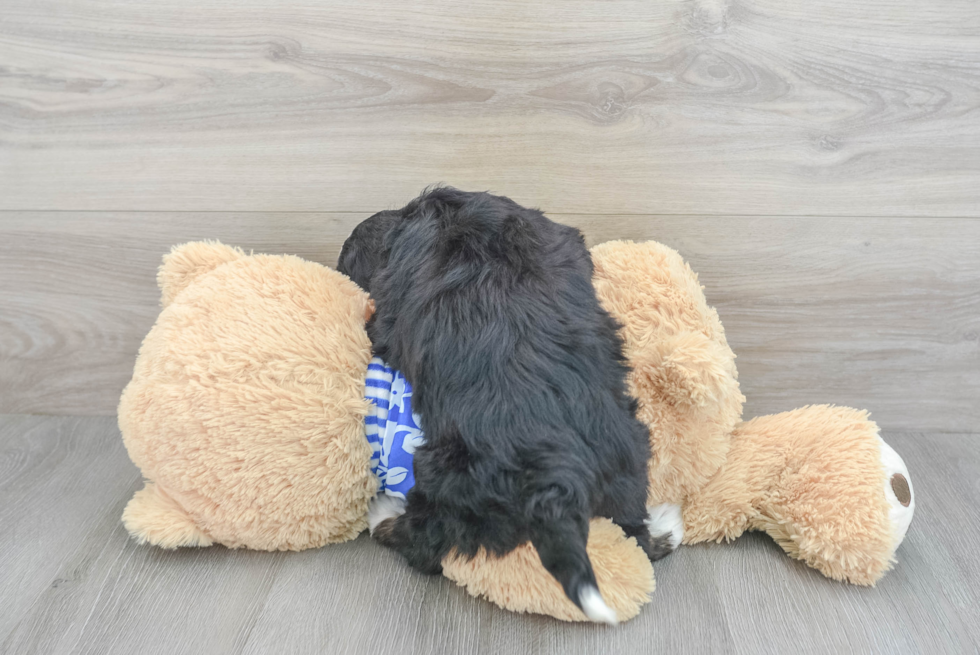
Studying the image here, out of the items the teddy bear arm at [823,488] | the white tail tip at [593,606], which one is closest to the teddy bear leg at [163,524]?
the white tail tip at [593,606]

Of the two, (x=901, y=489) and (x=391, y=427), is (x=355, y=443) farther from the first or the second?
(x=901, y=489)

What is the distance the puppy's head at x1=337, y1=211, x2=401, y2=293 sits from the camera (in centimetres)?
78

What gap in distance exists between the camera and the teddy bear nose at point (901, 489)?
0.76 metres

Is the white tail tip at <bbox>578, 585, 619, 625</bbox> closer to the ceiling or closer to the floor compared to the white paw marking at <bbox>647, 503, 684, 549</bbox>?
closer to the ceiling

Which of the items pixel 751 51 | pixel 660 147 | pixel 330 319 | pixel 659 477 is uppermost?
pixel 751 51

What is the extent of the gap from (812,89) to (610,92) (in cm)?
28

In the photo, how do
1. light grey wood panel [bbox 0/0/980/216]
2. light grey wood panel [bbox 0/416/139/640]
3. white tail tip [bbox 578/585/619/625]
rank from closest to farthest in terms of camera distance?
1. white tail tip [bbox 578/585/619/625]
2. light grey wood panel [bbox 0/416/139/640]
3. light grey wood panel [bbox 0/0/980/216]

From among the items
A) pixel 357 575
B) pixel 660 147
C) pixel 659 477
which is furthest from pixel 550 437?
pixel 660 147

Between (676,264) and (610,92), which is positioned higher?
(610,92)

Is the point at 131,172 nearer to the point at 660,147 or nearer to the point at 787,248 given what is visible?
the point at 660,147

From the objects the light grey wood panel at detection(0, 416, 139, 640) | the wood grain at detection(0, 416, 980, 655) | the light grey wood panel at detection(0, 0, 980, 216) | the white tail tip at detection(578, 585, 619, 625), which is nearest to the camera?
the white tail tip at detection(578, 585, 619, 625)

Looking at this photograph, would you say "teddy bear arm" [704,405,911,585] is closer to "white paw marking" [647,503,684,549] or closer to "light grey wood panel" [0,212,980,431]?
"white paw marking" [647,503,684,549]

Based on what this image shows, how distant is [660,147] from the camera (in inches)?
36.9

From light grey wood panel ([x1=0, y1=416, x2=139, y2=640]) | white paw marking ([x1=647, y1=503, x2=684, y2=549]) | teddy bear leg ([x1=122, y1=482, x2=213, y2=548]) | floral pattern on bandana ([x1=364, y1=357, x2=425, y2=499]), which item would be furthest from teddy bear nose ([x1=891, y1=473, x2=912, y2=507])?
light grey wood panel ([x1=0, y1=416, x2=139, y2=640])
